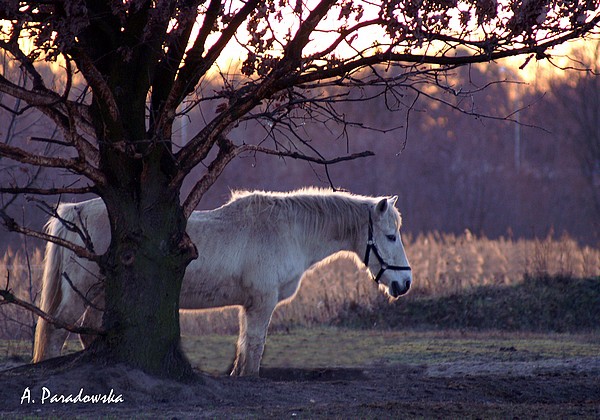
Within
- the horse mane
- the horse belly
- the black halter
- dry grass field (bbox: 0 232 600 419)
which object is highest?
the horse mane

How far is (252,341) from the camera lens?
864 cm

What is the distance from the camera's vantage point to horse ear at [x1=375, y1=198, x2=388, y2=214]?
927 centimetres

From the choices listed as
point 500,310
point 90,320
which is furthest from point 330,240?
point 500,310

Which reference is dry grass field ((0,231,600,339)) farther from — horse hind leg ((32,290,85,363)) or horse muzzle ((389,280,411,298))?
horse muzzle ((389,280,411,298))

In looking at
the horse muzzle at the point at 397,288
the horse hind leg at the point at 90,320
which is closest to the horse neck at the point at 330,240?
the horse muzzle at the point at 397,288

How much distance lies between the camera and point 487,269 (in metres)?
18.6

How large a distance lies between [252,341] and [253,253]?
948mm

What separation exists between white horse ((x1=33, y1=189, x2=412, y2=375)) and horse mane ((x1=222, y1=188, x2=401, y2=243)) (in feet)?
0.04

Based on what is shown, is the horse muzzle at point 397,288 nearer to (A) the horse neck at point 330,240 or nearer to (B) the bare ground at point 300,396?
(A) the horse neck at point 330,240

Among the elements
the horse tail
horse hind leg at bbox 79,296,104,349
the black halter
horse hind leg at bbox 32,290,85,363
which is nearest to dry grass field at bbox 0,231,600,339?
the horse tail

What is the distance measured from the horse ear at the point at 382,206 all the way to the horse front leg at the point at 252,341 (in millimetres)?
1587

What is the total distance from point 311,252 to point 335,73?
3333 millimetres

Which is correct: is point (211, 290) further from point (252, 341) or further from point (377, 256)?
point (377, 256)

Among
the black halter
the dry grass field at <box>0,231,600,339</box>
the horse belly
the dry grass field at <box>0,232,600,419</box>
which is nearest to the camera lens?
the dry grass field at <box>0,232,600,419</box>
